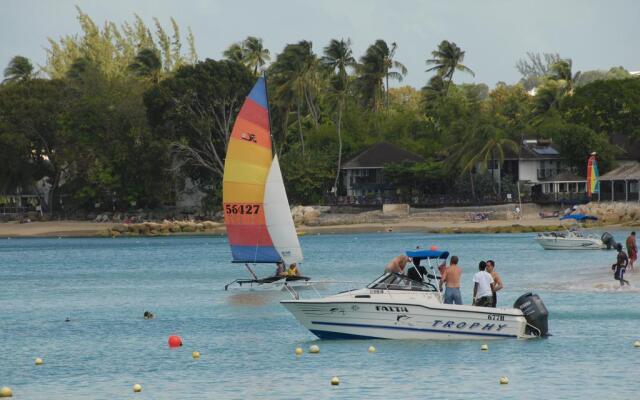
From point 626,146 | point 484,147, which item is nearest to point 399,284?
point 484,147

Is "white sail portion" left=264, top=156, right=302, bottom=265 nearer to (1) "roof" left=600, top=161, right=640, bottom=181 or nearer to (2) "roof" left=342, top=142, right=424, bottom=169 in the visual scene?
(1) "roof" left=600, top=161, right=640, bottom=181

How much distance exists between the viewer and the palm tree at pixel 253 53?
148 m

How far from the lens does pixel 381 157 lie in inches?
4968

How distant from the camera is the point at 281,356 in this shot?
1294 inches

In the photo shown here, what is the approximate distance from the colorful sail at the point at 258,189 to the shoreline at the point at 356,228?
2157 inches

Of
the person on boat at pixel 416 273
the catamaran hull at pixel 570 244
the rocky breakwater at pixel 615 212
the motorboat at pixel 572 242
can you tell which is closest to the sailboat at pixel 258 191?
the person on boat at pixel 416 273

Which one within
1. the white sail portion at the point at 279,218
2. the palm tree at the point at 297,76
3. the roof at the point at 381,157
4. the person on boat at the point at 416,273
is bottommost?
the person on boat at the point at 416,273

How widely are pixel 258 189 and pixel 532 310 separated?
64.2 ft

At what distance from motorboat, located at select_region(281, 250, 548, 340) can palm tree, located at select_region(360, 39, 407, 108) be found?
10886cm

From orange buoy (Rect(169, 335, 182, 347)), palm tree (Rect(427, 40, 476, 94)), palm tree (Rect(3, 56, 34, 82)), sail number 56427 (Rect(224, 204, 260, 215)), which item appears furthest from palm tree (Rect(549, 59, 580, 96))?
orange buoy (Rect(169, 335, 182, 347))

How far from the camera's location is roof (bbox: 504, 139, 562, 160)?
11981 cm

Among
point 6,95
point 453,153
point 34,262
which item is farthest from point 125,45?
point 34,262

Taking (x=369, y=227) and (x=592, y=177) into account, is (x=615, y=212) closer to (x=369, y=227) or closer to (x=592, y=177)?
(x=592, y=177)

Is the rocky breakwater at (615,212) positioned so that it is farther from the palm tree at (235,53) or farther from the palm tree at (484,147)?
the palm tree at (235,53)
